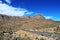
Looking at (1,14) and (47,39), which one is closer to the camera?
(47,39)

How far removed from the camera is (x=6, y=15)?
5192 inches

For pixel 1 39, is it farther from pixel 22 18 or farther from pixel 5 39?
pixel 22 18

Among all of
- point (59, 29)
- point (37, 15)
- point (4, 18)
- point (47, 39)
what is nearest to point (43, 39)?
point (47, 39)

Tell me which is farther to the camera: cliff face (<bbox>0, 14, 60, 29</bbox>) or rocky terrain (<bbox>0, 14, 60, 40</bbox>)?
cliff face (<bbox>0, 14, 60, 29</bbox>)

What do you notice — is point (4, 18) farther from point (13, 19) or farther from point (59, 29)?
point (59, 29)

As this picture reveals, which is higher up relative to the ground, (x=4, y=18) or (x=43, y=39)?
(x=4, y=18)

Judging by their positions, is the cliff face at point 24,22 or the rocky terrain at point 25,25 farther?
the cliff face at point 24,22

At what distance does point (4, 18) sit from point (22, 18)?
1084 inches

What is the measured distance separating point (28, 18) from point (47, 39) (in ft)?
382

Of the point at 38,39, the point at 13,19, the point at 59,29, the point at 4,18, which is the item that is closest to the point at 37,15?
the point at 13,19

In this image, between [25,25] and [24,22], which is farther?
[24,22]

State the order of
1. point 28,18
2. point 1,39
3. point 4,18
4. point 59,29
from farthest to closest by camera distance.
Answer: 1. point 28,18
2. point 4,18
3. point 59,29
4. point 1,39

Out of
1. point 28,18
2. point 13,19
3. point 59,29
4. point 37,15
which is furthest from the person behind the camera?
point 37,15

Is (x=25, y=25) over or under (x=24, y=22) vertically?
under
